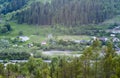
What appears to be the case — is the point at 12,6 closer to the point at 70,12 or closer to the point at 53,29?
the point at 70,12

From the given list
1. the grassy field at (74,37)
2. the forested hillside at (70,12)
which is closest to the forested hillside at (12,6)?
the forested hillside at (70,12)

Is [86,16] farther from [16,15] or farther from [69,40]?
[16,15]

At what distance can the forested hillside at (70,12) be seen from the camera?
5109 cm

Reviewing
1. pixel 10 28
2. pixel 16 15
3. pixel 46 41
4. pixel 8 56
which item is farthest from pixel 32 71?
pixel 16 15

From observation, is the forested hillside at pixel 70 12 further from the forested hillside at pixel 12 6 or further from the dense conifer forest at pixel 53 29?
Answer: the forested hillside at pixel 12 6

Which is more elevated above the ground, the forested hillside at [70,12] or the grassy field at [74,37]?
the forested hillside at [70,12]

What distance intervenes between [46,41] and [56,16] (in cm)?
1005

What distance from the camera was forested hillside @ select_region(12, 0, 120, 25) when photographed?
168 ft

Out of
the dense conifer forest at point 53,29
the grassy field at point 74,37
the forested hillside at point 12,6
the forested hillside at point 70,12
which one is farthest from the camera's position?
the forested hillside at point 12,6

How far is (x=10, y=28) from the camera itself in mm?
49000

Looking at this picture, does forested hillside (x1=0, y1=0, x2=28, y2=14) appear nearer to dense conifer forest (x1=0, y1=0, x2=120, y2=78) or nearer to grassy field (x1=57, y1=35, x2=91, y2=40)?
dense conifer forest (x1=0, y1=0, x2=120, y2=78)

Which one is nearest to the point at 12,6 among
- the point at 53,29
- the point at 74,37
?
the point at 53,29

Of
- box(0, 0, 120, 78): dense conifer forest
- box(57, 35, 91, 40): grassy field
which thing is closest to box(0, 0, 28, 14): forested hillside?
box(0, 0, 120, 78): dense conifer forest

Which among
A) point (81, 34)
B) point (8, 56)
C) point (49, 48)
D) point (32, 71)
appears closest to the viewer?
point (32, 71)
